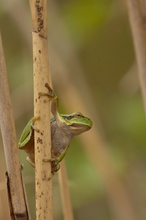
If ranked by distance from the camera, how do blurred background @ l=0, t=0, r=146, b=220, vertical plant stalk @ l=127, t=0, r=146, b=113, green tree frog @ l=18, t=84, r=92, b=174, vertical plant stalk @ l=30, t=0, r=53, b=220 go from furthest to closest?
1. blurred background @ l=0, t=0, r=146, b=220
2. vertical plant stalk @ l=127, t=0, r=146, b=113
3. green tree frog @ l=18, t=84, r=92, b=174
4. vertical plant stalk @ l=30, t=0, r=53, b=220

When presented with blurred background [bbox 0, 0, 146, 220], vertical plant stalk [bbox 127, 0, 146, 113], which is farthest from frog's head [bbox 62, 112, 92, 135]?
blurred background [bbox 0, 0, 146, 220]

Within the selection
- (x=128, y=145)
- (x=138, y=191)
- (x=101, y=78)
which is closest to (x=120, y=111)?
(x=128, y=145)

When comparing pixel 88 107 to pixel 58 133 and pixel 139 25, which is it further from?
pixel 58 133

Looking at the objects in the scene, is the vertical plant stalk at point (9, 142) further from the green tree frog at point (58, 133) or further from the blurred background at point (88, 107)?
the blurred background at point (88, 107)

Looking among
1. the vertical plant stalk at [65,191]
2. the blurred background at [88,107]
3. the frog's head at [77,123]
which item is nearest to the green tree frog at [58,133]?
the frog's head at [77,123]

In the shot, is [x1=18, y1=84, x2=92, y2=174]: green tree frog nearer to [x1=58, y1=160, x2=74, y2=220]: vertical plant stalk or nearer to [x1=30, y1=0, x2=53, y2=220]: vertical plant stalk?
[x1=30, y1=0, x2=53, y2=220]: vertical plant stalk

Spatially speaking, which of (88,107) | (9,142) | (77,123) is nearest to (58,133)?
(77,123)
